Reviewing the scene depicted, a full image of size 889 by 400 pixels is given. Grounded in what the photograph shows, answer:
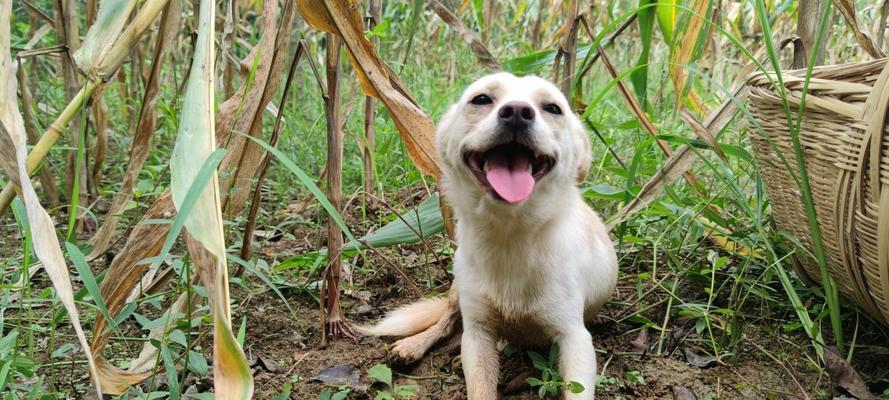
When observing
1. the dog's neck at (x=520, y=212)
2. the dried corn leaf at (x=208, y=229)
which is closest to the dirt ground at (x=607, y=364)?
the dog's neck at (x=520, y=212)

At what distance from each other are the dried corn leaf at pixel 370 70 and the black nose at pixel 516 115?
0.74ft

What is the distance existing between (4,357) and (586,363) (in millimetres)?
1551

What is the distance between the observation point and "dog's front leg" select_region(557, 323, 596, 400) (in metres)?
1.94

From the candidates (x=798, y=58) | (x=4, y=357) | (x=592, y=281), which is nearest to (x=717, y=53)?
(x=798, y=58)

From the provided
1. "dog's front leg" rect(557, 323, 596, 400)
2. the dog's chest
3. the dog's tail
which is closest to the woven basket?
"dog's front leg" rect(557, 323, 596, 400)

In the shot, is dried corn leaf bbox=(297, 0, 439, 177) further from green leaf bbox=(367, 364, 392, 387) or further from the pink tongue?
green leaf bbox=(367, 364, 392, 387)

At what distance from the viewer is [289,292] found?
105 inches

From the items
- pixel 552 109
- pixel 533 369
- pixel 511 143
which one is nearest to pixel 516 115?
pixel 511 143

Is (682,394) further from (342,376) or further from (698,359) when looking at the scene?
(342,376)

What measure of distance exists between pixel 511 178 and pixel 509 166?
57 mm

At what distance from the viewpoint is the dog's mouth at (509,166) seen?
6.47 feet

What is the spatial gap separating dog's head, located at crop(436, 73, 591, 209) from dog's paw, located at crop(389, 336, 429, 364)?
52 cm

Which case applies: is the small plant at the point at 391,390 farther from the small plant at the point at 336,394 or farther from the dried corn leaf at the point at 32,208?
the dried corn leaf at the point at 32,208

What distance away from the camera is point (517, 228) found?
2.11 m
